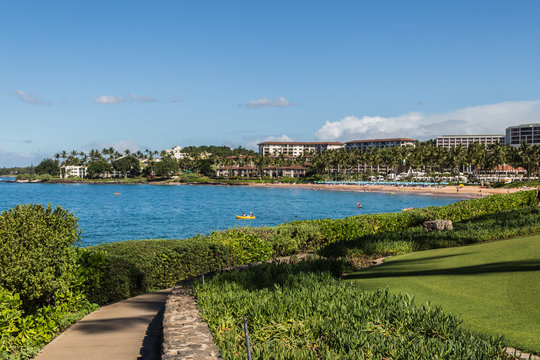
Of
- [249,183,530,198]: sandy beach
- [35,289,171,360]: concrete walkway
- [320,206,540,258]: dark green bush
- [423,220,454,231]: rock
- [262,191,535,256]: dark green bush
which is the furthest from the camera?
[249,183,530,198]: sandy beach

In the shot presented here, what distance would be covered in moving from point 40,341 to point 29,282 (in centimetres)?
129

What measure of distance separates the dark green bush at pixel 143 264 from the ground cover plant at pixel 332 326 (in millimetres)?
3629

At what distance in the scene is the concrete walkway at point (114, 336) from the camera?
25.8ft

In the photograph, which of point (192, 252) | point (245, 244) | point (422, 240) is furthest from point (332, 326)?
point (422, 240)

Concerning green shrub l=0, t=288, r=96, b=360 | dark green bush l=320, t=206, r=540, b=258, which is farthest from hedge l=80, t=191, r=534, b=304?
green shrub l=0, t=288, r=96, b=360

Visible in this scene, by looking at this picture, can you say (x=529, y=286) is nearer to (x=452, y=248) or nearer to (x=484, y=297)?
(x=484, y=297)

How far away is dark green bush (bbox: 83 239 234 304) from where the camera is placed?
11602 mm

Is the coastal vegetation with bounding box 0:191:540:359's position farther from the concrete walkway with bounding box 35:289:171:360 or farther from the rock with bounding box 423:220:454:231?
the rock with bounding box 423:220:454:231

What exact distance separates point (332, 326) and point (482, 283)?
459cm

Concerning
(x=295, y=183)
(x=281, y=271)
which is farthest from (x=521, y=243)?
(x=295, y=183)

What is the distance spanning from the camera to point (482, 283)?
956 centimetres

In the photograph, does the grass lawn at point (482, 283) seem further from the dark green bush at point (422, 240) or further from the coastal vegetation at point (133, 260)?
the dark green bush at point (422, 240)

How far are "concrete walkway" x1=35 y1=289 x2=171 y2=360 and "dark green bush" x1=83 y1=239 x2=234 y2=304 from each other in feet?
2.11

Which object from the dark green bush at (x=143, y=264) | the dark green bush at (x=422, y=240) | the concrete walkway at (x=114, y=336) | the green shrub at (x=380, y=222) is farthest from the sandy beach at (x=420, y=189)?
the concrete walkway at (x=114, y=336)
